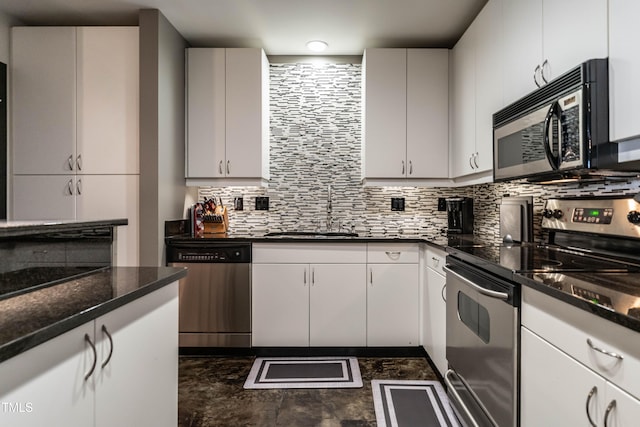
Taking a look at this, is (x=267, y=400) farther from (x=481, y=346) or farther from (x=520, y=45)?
(x=520, y=45)

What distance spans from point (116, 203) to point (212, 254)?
731mm

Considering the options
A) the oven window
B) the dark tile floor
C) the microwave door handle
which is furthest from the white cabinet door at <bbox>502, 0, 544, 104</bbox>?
the dark tile floor

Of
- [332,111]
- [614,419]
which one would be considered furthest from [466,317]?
[332,111]

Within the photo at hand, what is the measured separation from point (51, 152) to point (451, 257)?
2.70 meters

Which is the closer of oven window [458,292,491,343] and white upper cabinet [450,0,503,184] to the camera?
oven window [458,292,491,343]

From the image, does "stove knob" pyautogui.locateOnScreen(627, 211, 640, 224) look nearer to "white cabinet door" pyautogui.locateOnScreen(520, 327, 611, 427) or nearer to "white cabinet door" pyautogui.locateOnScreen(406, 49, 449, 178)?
"white cabinet door" pyautogui.locateOnScreen(520, 327, 611, 427)

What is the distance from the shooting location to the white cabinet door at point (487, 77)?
6.97ft

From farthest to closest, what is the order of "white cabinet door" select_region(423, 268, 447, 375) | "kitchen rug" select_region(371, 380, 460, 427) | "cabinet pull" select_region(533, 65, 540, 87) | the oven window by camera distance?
1. "white cabinet door" select_region(423, 268, 447, 375)
2. "kitchen rug" select_region(371, 380, 460, 427)
3. "cabinet pull" select_region(533, 65, 540, 87)
4. the oven window

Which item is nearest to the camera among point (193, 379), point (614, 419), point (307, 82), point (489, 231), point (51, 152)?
point (614, 419)

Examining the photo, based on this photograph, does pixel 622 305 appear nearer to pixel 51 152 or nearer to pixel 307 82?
pixel 307 82

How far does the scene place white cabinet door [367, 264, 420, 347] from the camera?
110 inches

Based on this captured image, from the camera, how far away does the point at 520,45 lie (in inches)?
73.3

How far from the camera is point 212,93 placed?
301 centimetres

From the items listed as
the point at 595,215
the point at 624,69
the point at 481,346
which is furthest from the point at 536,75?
the point at 481,346
